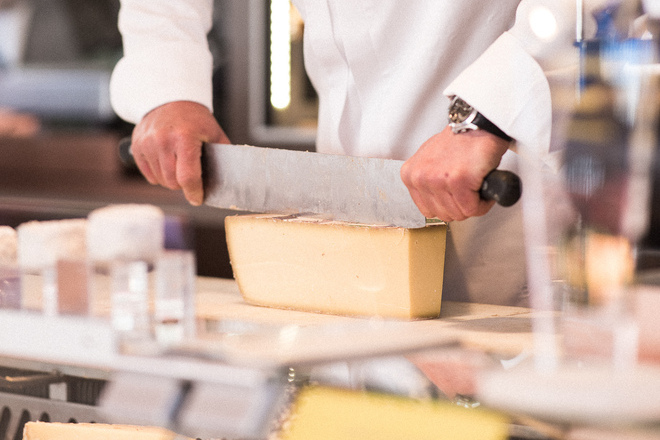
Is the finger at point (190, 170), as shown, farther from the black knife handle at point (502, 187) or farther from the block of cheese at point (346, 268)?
the black knife handle at point (502, 187)

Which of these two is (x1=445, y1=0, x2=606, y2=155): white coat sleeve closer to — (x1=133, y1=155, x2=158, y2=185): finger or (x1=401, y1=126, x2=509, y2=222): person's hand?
(x1=401, y1=126, x2=509, y2=222): person's hand

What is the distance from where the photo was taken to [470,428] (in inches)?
27.3

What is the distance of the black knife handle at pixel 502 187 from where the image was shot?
1028 mm

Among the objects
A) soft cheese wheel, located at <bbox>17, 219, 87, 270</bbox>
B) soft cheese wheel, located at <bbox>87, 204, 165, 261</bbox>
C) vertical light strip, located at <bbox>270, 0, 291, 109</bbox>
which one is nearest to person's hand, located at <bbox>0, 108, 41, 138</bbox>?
vertical light strip, located at <bbox>270, 0, 291, 109</bbox>

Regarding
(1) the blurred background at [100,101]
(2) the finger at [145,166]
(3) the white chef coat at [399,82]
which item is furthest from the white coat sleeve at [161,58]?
(1) the blurred background at [100,101]

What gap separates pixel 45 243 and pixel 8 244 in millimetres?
143

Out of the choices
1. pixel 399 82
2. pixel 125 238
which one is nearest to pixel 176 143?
pixel 399 82

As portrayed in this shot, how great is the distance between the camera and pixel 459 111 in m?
1.14

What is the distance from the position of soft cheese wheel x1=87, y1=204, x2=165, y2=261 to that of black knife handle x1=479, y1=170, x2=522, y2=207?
406 millimetres

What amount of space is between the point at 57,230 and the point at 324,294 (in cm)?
39

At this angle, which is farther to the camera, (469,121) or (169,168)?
(169,168)

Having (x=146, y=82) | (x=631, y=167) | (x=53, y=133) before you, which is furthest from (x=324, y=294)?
(x=53, y=133)

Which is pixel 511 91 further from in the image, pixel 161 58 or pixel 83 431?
pixel 161 58

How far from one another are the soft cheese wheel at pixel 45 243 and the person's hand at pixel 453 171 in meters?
0.43
